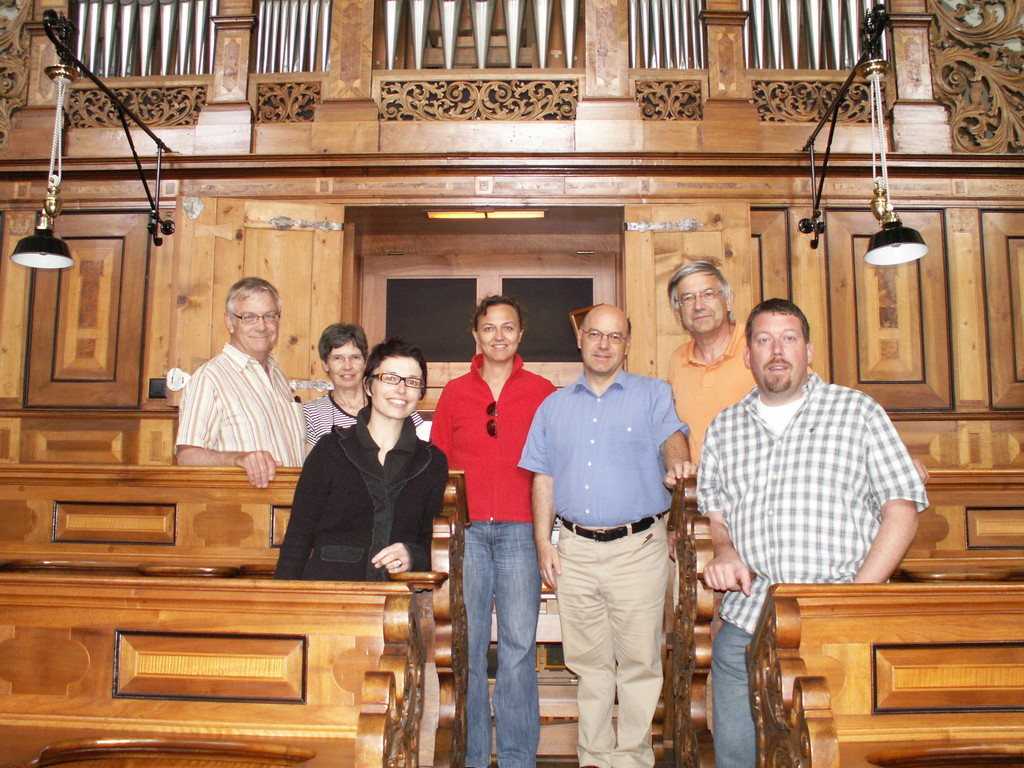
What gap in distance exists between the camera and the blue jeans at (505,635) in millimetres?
2596

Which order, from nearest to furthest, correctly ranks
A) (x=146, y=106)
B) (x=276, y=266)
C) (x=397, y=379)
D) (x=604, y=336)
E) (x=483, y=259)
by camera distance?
(x=397, y=379), (x=604, y=336), (x=276, y=266), (x=146, y=106), (x=483, y=259)

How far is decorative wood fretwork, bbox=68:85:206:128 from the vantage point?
17.1 ft

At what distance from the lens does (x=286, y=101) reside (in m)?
5.17

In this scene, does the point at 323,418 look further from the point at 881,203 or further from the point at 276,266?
the point at 881,203

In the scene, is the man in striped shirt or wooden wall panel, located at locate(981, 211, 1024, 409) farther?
wooden wall panel, located at locate(981, 211, 1024, 409)

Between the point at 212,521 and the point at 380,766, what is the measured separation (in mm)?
1605

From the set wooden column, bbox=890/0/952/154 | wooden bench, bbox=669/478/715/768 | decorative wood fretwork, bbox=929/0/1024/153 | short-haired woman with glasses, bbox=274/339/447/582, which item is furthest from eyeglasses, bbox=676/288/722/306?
decorative wood fretwork, bbox=929/0/1024/153

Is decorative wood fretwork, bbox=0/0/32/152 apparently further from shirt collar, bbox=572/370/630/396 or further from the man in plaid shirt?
the man in plaid shirt

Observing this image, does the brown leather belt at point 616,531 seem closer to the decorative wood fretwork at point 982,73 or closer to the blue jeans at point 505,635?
the blue jeans at point 505,635

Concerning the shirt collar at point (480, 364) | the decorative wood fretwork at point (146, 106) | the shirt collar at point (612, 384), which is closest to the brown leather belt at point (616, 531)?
the shirt collar at point (612, 384)

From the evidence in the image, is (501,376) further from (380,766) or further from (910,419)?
(910,419)

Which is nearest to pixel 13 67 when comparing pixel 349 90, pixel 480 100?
pixel 349 90

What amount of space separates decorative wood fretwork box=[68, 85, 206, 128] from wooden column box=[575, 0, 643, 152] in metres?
2.50

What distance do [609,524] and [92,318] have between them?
4.02 meters
